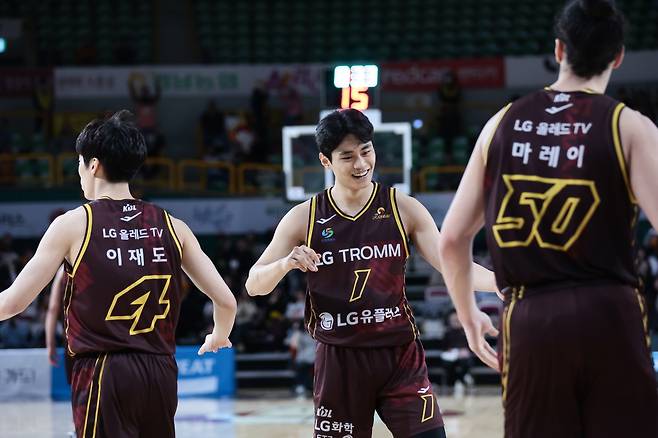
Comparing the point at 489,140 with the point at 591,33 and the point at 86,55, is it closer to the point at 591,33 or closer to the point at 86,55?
the point at 591,33

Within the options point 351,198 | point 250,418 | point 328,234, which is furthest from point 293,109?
point 328,234

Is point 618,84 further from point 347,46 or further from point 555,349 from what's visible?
point 555,349

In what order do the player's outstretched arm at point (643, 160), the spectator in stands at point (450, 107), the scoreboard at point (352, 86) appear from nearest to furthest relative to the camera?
the player's outstretched arm at point (643, 160), the scoreboard at point (352, 86), the spectator in stands at point (450, 107)

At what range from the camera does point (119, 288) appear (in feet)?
15.1

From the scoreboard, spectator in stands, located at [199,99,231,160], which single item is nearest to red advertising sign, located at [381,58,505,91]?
spectator in stands, located at [199,99,231,160]

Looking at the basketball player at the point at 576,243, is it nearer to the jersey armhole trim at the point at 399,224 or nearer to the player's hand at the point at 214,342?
the player's hand at the point at 214,342

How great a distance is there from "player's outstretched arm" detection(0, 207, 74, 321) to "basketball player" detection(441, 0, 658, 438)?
196 cm

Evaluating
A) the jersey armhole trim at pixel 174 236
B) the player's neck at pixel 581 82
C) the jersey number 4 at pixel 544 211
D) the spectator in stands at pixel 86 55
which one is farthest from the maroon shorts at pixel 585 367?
the spectator in stands at pixel 86 55

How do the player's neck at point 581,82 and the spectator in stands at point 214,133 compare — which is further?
the spectator in stands at point 214,133

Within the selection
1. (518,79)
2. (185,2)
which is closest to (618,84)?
(518,79)

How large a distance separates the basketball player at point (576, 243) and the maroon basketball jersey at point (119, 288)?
5.73 ft

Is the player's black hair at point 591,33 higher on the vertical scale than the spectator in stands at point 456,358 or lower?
higher

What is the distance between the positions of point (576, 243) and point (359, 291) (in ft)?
7.43

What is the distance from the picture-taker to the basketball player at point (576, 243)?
3.20 m
